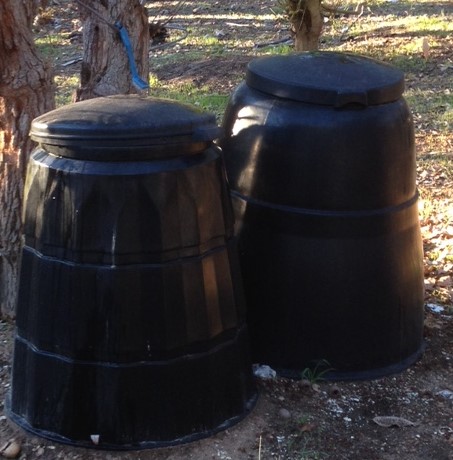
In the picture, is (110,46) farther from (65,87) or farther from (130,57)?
(65,87)

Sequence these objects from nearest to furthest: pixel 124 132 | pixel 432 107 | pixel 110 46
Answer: pixel 124 132, pixel 110 46, pixel 432 107

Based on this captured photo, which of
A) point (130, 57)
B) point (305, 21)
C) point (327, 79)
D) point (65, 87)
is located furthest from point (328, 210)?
point (65, 87)

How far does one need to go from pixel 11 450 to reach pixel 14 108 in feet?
Answer: 5.13

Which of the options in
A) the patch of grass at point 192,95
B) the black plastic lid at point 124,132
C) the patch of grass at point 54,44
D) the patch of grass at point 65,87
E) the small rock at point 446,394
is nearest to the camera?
the black plastic lid at point 124,132

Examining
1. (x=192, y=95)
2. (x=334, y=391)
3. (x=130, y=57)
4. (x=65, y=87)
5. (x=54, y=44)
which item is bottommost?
(x=334, y=391)

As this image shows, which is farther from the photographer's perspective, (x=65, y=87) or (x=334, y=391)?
(x=65, y=87)

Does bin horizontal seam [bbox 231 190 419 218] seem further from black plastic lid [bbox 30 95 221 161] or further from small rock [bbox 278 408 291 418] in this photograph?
small rock [bbox 278 408 291 418]

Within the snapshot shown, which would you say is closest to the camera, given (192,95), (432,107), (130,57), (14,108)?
Answer: (14,108)

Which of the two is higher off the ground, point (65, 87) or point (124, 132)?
point (124, 132)

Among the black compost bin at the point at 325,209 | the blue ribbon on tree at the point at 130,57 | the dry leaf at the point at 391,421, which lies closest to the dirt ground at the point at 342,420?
the dry leaf at the point at 391,421

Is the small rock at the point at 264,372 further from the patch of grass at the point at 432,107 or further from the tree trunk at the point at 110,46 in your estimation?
the patch of grass at the point at 432,107

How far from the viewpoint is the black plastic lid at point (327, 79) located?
3.35m

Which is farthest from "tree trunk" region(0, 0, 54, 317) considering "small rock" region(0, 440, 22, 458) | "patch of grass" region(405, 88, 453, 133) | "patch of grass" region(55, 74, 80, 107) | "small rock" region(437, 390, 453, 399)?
"patch of grass" region(55, 74, 80, 107)

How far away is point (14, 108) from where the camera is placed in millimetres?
3838
